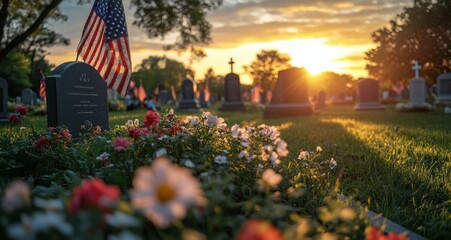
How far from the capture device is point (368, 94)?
75.4ft

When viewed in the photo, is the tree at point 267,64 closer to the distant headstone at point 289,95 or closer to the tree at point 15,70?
the tree at point 15,70

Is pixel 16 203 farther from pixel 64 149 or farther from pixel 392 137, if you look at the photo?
pixel 392 137

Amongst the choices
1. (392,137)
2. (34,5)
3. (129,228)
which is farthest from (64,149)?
(34,5)

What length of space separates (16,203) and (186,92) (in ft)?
90.9

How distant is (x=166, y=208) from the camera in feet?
4.53

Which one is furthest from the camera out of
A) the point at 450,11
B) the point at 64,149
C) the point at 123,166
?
the point at 450,11

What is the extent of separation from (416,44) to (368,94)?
15411 millimetres

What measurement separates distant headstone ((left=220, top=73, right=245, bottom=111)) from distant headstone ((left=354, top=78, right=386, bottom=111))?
23.5 feet

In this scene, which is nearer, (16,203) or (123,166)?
(16,203)

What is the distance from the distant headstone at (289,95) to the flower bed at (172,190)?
1129 cm

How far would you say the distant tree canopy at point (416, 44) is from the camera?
33.5m

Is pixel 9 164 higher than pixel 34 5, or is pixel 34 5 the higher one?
pixel 34 5

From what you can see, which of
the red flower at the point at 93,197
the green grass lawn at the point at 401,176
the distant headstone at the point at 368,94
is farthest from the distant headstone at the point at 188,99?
the red flower at the point at 93,197

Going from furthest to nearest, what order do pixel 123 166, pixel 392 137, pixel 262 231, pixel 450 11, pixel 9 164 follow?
pixel 450 11 < pixel 392 137 < pixel 9 164 < pixel 123 166 < pixel 262 231
